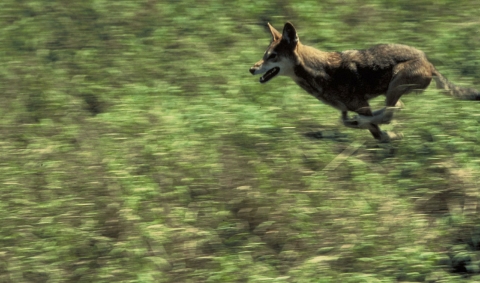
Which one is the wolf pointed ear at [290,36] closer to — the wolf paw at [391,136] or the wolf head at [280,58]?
the wolf head at [280,58]

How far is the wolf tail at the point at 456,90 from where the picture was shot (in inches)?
293

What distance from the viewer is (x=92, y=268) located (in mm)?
5969

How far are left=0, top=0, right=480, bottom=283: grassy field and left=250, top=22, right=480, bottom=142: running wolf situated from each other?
0.59 feet

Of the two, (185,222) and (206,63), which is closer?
(185,222)

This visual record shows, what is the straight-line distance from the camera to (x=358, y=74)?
301 inches

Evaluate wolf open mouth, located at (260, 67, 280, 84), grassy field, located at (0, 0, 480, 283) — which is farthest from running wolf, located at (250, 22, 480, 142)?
grassy field, located at (0, 0, 480, 283)

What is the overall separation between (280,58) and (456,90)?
68.0 inches

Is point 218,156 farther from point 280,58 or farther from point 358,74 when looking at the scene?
point 358,74

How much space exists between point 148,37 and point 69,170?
3.00m

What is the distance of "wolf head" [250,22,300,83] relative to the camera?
7.91 m

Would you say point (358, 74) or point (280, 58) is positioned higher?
point (280, 58)

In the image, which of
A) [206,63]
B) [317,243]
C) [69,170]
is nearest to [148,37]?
[206,63]

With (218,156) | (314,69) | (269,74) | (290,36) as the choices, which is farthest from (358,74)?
(218,156)

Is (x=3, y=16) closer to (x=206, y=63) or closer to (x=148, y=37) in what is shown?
(x=148, y=37)
